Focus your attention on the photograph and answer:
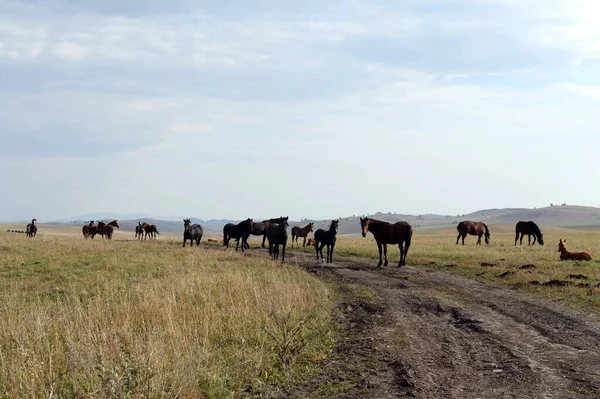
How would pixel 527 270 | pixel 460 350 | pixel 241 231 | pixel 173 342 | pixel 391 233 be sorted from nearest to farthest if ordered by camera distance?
pixel 173 342 < pixel 460 350 < pixel 527 270 < pixel 391 233 < pixel 241 231

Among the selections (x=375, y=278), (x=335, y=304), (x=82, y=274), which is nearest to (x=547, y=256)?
(x=375, y=278)

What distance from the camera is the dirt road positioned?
7.48 meters

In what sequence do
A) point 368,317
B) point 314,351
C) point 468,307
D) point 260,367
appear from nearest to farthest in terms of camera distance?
1. point 260,367
2. point 314,351
3. point 368,317
4. point 468,307

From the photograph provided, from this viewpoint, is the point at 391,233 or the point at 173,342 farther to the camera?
the point at 391,233

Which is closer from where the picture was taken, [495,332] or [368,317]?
[495,332]

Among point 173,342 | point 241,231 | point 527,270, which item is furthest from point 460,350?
point 241,231

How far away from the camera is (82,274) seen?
71.3 ft

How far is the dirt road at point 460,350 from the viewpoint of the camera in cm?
748

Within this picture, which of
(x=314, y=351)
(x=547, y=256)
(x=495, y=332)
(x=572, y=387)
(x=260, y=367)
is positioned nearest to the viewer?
(x=572, y=387)

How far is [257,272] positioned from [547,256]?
733 inches

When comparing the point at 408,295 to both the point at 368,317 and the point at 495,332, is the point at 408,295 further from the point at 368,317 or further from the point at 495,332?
the point at 495,332

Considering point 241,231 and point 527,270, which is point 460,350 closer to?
point 527,270

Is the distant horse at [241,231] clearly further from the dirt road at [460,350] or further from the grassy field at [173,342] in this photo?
the dirt road at [460,350]

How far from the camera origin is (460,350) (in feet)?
31.7
